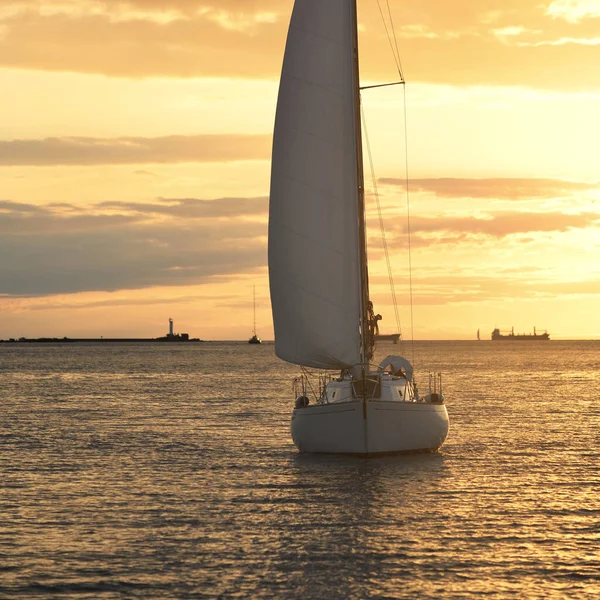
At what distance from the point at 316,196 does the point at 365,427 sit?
9.25m

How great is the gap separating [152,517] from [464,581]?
34.6 feet

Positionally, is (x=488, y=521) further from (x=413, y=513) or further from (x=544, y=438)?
(x=544, y=438)

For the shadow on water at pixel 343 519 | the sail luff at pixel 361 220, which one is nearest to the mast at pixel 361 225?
the sail luff at pixel 361 220

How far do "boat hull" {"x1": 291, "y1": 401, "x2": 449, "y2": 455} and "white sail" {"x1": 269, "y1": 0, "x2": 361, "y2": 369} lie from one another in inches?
94.3

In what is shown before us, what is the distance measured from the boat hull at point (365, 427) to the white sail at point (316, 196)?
2.40 m

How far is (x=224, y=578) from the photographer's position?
22391 millimetres

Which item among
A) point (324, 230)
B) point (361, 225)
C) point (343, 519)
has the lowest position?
point (343, 519)

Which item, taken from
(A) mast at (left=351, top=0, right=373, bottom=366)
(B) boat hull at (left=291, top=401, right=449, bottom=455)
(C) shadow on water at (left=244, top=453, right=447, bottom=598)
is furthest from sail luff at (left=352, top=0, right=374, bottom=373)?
(C) shadow on water at (left=244, top=453, right=447, bottom=598)

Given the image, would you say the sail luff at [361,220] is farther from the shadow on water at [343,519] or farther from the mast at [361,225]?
the shadow on water at [343,519]

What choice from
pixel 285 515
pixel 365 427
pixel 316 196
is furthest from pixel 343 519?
pixel 316 196

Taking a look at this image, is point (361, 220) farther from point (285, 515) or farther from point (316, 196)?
point (285, 515)

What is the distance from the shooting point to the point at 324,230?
40344 mm

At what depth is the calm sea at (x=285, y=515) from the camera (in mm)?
22203

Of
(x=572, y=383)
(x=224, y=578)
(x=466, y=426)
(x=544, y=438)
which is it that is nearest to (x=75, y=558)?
(x=224, y=578)
